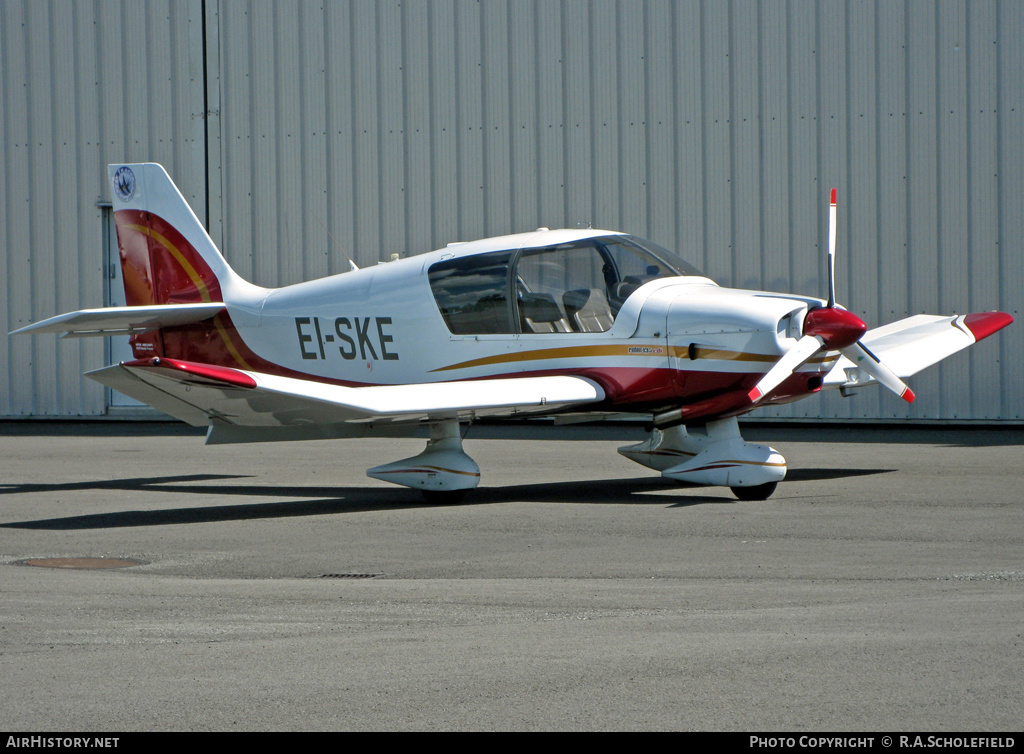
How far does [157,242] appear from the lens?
40.7 ft

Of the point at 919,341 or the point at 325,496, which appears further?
the point at 919,341

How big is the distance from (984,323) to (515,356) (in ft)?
19.2

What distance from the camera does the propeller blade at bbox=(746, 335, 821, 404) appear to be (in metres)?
8.82

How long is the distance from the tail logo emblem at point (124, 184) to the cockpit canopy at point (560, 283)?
4361mm

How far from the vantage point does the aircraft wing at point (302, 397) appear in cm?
862

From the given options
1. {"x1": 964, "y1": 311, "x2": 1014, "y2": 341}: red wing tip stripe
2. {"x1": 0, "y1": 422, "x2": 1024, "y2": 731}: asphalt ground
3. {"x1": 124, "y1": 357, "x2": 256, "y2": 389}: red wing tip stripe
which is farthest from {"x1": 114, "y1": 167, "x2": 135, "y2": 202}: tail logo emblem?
{"x1": 964, "y1": 311, "x2": 1014, "y2": 341}: red wing tip stripe

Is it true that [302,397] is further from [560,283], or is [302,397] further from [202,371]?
[560,283]

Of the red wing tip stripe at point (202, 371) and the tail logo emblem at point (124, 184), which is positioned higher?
the tail logo emblem at point (124, 184)

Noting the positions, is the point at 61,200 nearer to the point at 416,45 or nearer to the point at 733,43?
the point at 416,45

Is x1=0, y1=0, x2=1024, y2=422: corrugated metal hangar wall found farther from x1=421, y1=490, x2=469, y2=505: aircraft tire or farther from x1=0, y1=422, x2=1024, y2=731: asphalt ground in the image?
x1=421, y1=490, x2=469, y2=505: aircraft tire

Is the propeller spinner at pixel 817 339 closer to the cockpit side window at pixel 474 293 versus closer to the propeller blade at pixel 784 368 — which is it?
the propeller blade at pixel 784 368

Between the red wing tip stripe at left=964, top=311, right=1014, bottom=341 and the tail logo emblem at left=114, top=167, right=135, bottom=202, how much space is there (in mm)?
9012

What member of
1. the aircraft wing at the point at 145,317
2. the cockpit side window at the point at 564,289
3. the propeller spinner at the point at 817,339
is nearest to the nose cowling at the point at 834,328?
the propeller spinner at the point at 817,339

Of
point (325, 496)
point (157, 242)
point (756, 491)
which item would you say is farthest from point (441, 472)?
point (157, 242)
